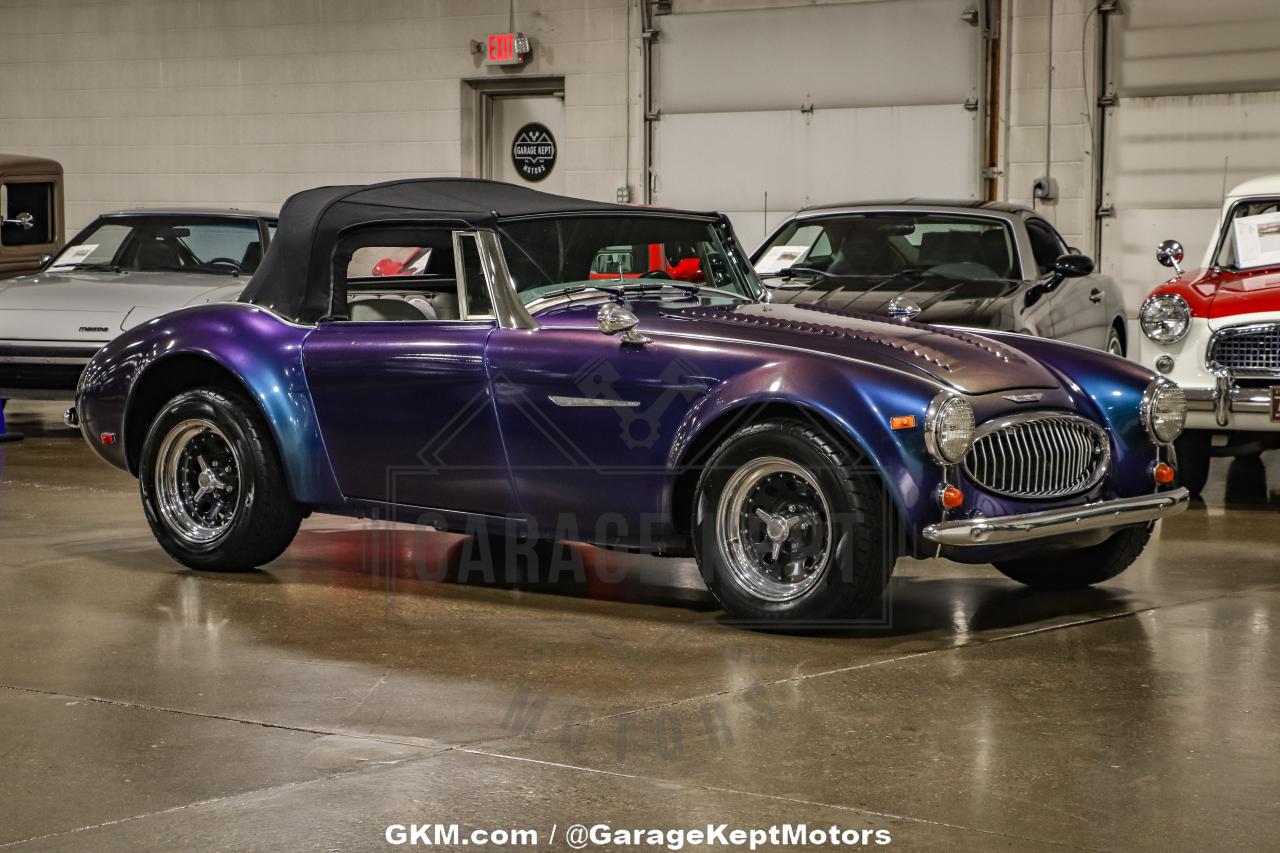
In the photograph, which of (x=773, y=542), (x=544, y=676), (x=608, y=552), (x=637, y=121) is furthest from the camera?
(x=637, y=121)

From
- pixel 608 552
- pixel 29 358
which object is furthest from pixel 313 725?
pixel 29 358

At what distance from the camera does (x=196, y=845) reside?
3.71m

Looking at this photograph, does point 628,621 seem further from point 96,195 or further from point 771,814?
point 96,195

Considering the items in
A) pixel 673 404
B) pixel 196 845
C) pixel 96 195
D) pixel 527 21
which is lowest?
pixel 196 845

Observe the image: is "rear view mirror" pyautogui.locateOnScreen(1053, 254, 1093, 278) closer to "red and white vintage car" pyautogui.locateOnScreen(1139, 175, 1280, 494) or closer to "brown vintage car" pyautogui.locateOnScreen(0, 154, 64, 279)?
"red and white vintage car" pyautogui.locateOnScreen(1139, 175, 1280, 494)

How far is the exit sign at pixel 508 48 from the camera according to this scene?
18016 mm

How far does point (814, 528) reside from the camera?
5832 mm

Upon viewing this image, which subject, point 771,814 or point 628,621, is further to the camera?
point 628,621

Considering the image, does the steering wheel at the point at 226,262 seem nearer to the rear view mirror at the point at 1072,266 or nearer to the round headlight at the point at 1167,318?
the rear view mirror at the point at 1072,266

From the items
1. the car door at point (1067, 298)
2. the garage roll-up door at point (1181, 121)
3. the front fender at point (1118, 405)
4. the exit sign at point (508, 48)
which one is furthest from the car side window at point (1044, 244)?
the exit sign at point (508, 48)

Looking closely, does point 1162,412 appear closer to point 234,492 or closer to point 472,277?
point 472,277

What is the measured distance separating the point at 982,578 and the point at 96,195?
1581cm

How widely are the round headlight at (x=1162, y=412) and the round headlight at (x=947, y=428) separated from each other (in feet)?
3.44

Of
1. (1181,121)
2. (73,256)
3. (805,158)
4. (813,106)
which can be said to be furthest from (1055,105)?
(73,256)
